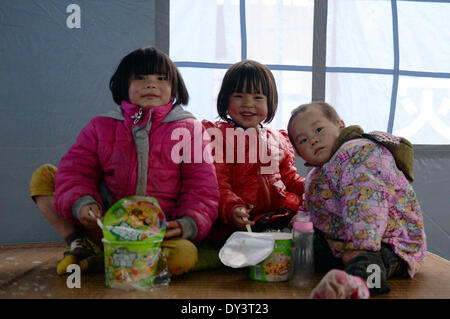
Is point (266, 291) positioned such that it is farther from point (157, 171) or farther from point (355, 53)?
point (355, 53)

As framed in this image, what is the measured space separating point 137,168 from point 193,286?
36cm

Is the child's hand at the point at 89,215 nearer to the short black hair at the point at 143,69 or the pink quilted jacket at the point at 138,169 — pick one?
the pink quilted jacket at the point at 138,169

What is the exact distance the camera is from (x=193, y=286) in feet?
3.36

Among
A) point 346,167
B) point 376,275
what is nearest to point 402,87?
point 346,167

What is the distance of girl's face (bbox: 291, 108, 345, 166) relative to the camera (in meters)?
1.18

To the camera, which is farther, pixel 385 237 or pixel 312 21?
pixel 312 21

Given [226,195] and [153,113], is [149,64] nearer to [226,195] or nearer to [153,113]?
[153,113]

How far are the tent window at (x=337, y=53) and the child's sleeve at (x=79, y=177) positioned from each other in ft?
2.16

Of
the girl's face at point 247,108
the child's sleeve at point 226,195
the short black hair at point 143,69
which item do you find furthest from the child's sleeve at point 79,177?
the girl's face at point 247,108

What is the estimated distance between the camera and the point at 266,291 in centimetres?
99

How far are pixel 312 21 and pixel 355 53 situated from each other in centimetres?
25

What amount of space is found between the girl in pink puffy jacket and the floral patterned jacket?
317 mm
